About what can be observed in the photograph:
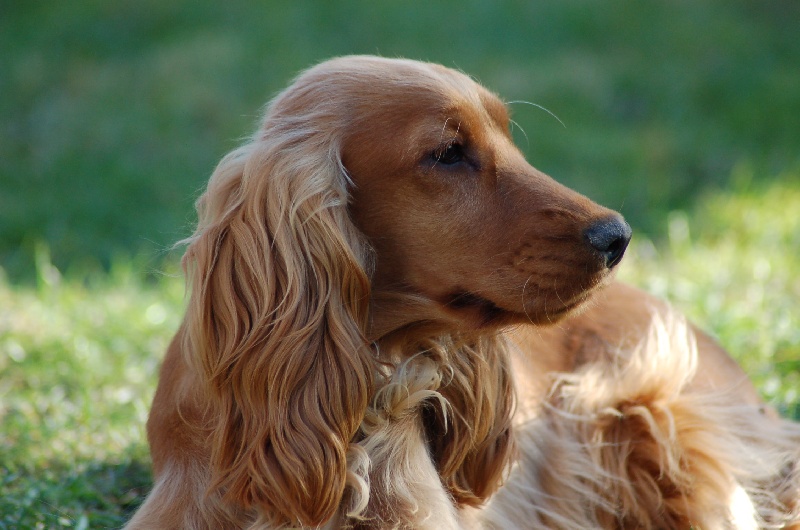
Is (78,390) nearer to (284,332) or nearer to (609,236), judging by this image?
(284,332)

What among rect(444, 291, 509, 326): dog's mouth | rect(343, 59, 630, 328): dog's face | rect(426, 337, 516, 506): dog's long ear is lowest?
rect(426, 337, 516, 506): dog's long ear

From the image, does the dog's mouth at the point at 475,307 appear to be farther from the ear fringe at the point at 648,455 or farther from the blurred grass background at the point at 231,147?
the blurred grass background at the point at 231,147

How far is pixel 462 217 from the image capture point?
2.53 metres

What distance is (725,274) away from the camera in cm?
517

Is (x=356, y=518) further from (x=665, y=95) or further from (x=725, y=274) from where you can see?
(x=665, y=95)

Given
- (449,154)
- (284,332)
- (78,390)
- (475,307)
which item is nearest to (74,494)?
(78,390)

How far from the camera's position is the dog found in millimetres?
2469

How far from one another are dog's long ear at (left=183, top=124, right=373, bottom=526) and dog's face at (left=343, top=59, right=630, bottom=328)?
10 cm

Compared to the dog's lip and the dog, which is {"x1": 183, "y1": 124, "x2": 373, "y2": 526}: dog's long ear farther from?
the dog's lip

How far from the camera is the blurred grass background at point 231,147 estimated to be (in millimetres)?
4066

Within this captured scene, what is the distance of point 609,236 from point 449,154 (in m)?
0.46

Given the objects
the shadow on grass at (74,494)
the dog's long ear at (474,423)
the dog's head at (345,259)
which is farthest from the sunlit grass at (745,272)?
the shadow on grass at (74,494)

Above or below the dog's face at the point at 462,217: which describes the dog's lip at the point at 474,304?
below

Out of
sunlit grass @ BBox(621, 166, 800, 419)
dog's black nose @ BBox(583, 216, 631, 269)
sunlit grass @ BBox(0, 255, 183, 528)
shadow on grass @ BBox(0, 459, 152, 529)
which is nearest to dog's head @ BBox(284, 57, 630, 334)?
dog's black nose @ BBox(583, 216, 631, 269)
